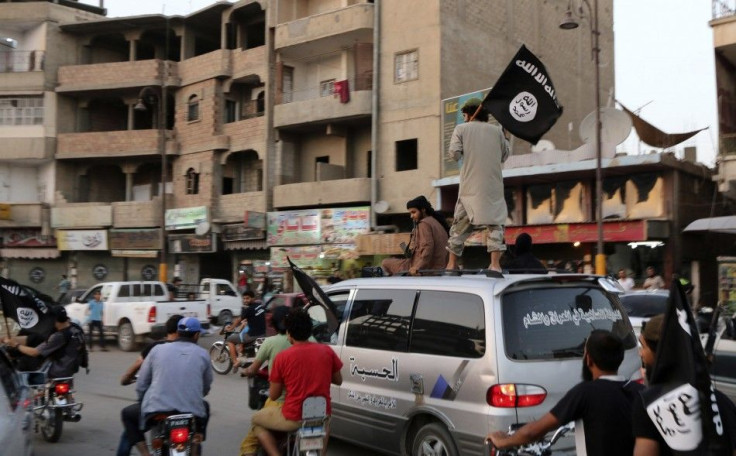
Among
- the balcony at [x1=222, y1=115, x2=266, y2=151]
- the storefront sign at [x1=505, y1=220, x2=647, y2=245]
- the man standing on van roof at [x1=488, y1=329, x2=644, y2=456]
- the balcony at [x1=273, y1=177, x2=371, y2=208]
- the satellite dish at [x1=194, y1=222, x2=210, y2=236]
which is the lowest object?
the man standing on van roof at [x1=488, y1=329, x2=644, y2=456]

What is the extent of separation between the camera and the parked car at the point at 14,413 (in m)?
4.28

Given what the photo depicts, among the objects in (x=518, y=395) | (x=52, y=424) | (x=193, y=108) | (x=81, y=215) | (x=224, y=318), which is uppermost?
(x=193, y=108)

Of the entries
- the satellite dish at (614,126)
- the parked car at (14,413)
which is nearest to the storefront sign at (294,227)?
the satellite dish at (614,126)

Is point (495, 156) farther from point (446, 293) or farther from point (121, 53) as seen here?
point (121, 53)

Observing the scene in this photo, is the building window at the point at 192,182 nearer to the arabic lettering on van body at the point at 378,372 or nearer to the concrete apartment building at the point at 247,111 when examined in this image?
the concrete apartment building at the point at 247,111

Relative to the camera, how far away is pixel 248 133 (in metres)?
29.2

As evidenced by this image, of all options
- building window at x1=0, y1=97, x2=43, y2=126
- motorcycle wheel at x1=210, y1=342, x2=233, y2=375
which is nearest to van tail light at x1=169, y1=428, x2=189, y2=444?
motorcycle wheel at x1=210, y1=342, x2=233, y2=375

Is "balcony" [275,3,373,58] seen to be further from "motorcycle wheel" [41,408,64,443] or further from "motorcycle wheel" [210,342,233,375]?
"motorcycle wheel" [41,408,64,443]

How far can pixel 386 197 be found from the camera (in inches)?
989

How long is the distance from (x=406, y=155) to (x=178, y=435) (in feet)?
68.6

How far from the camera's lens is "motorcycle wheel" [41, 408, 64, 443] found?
7.94 meters

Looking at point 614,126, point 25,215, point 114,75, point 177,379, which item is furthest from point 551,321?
point 25,215

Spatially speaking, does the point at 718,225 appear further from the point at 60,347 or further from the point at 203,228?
the point at 203,228

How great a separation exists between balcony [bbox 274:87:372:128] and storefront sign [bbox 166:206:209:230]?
17.1ft
